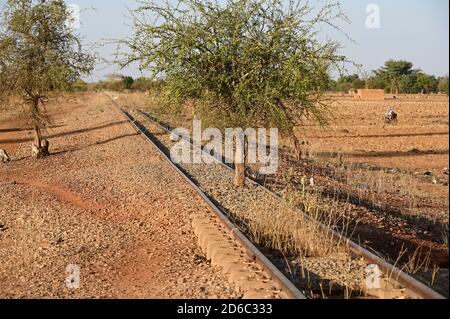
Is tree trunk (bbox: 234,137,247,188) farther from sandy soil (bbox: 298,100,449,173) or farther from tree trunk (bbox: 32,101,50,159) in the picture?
tree trunk (bbox: 32,101,50,159)

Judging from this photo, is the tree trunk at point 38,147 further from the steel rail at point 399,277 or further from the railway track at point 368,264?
the steel rail at point 399,277

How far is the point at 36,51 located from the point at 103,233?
12.7 m

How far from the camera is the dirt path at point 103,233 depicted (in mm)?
7527

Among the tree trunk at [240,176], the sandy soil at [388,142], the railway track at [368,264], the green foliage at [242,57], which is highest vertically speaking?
the green foliage at [242,57]

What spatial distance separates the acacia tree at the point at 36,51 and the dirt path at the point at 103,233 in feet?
11.5

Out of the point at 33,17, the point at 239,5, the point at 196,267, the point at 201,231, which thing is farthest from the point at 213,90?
the point at 33,17

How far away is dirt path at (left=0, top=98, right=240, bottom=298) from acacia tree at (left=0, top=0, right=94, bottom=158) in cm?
351

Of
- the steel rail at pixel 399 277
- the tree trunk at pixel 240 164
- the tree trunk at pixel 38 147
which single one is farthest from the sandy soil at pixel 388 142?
the steel rail at pixel 399 277

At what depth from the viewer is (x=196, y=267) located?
320 inches

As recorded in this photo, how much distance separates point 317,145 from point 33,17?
1268cm

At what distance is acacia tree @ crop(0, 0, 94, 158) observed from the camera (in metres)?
20.9

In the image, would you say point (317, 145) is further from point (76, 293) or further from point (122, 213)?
point (76, 293)

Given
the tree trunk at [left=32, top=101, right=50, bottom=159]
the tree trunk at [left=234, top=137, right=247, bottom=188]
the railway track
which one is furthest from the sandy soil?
the railway track

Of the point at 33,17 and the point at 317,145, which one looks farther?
the point at 317,145
